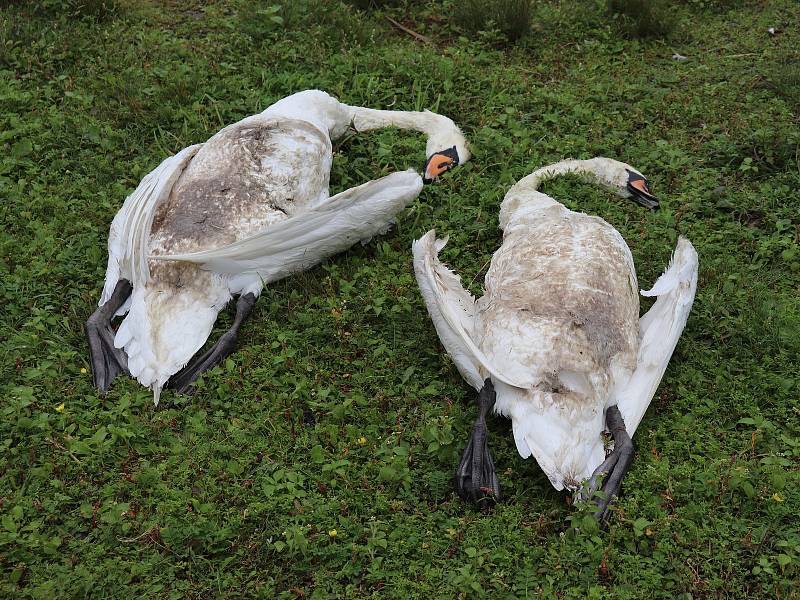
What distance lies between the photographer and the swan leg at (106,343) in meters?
5.40

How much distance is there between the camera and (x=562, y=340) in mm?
4926

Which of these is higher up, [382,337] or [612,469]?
[612,469]

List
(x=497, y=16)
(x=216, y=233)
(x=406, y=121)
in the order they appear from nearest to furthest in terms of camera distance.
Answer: (x=216, y=233) → (x=406, y=121) → (x=497, y=16)

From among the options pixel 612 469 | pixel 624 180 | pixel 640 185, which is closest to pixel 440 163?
pixel 624 180

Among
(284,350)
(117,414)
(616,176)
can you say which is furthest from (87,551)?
(616,176)

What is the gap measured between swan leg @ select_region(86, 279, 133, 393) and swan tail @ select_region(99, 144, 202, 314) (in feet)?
0.18

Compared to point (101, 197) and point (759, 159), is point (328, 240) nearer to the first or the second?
point (101, 197)

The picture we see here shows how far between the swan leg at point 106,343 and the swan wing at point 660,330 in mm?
2986

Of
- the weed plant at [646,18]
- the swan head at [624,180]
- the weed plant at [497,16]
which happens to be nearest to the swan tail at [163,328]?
the swan head at [624,180]

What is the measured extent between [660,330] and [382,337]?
1.74 meters

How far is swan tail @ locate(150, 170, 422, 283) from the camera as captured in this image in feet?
19.0

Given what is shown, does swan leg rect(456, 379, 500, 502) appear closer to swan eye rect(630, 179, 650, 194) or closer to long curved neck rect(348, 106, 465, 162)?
swan eye rect(630, 179, 650, 194)

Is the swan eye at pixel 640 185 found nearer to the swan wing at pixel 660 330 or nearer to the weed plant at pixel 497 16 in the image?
the swan wing at pixel 660 330

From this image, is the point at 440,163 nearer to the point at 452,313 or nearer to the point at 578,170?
the point at 578,170
